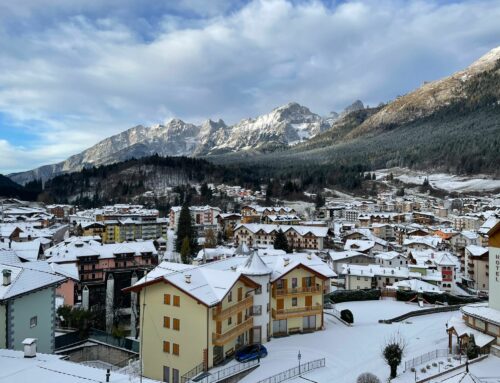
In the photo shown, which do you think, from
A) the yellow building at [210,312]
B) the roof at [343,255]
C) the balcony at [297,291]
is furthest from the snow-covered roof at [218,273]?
the roof at [343,255]

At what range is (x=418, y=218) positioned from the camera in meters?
134

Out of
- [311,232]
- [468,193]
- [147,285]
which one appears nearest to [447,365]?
[147,285]

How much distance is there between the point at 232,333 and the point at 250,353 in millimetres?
1510

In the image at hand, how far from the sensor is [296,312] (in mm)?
30547

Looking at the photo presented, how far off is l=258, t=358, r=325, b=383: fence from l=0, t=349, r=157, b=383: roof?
31.1 feet

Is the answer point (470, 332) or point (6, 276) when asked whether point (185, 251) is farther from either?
point (470, 332)

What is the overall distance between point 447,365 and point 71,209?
147 meters

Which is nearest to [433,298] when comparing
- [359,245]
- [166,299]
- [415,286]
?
[415,286]

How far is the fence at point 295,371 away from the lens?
22062mm

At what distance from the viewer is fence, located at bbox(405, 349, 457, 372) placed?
23.9 m

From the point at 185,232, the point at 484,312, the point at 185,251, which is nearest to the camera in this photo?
the point at 484,312

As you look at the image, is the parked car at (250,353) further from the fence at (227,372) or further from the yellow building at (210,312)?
the yellow building at (210,312)

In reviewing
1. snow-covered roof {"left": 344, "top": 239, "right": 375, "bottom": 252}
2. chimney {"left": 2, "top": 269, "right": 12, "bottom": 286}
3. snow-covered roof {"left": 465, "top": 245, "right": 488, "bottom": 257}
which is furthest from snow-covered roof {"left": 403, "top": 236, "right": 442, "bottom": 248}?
chimney {"left": 2, "top": 269, "right": 12, "bottom": 286}

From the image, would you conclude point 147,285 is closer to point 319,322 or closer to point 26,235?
point 319,322
